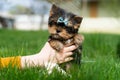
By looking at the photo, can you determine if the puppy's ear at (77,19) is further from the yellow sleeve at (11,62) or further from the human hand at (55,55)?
the yellow sleeve at (11,62)

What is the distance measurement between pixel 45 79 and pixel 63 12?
47 centimetres

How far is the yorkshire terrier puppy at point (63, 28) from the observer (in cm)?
281

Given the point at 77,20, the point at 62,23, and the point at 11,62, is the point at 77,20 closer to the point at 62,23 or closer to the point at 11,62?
the point at 62,23

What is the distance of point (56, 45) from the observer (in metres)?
2.82

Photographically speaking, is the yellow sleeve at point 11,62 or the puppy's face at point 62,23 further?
the yellow sleeve at point 11,62

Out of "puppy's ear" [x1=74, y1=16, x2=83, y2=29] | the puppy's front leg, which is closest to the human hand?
the puppy's front leg

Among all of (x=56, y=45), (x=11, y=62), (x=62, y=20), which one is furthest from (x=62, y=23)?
(x=11, y=62)

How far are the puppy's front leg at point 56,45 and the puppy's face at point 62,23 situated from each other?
0.04 meters

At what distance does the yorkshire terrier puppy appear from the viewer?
281 cm


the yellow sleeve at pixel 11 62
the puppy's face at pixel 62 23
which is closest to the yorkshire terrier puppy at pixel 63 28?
the puppy's face at pixel 62 23

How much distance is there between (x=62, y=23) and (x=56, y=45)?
15 cm

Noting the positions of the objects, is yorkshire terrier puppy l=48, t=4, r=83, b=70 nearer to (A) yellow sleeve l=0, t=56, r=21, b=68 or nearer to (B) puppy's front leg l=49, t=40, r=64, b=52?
(B) puppy's front leg l=49, t=40, r=64, b=52

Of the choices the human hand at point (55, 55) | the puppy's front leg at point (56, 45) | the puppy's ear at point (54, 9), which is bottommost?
the human hand at point (55, 55)

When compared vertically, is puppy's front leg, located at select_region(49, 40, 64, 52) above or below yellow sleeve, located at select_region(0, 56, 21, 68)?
above
